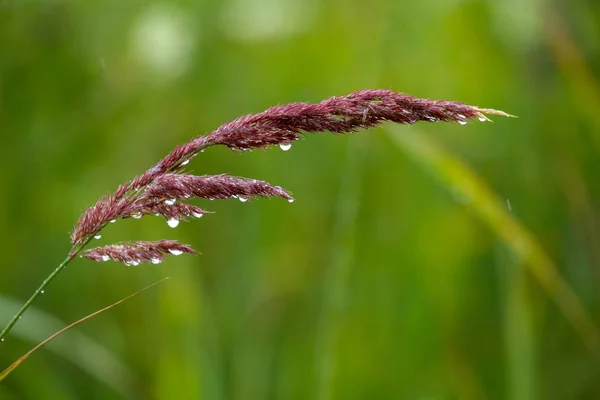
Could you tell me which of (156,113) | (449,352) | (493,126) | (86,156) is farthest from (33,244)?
(493,126)

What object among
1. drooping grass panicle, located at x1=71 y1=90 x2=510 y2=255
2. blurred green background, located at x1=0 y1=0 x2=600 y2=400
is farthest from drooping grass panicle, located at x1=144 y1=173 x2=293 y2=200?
blurred green background, located at x1=0 y1=0 x2=600 y2=400

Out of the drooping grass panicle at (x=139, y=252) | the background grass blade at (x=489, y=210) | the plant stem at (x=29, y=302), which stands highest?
the background grass blade at (x=489, y=210)

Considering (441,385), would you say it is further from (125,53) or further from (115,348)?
(125,53)

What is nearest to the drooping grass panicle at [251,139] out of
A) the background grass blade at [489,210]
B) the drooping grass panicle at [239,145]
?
the drooping grass panicle at [239,145]

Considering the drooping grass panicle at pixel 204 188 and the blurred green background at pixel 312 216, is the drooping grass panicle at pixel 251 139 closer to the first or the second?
the drooping grass panicle at pixel 204 188

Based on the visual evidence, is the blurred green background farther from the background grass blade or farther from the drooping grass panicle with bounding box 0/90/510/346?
the drooping grass panicle with bounding box 0/90/510/346
